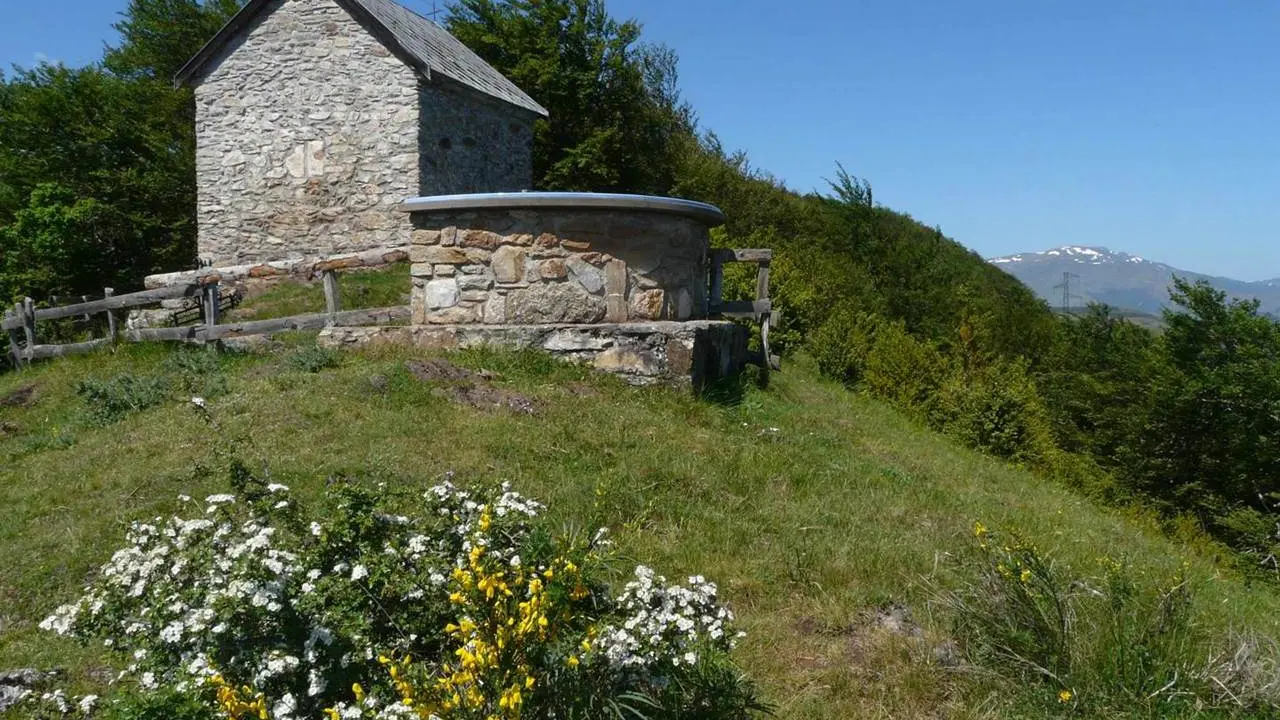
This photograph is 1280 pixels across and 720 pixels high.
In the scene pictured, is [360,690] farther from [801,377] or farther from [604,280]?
[801,377]

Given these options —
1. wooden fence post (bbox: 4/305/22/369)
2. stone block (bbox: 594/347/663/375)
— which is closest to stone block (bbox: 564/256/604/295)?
stone block (bbox: 594/347/663/375)

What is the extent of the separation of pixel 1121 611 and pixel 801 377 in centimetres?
822

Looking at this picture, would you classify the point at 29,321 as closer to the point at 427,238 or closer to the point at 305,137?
the point at 305,137

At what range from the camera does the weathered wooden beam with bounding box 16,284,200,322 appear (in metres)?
10.2

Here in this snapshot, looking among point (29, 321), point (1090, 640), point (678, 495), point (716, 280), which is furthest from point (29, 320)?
point (1090, 640)

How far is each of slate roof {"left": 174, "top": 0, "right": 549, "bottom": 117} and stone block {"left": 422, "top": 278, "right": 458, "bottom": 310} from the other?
277 inches

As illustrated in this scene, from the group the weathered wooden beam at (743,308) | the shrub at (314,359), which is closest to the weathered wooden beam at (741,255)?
the weathered wooden beam at (743,308)

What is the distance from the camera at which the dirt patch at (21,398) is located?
948 centimetres

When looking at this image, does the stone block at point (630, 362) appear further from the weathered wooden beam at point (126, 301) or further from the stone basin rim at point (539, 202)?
the weathered wooden beam at point (126, 301)

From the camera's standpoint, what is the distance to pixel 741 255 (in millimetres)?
10141

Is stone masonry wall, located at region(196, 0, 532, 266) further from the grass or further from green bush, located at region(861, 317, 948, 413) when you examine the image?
green bush, located at region(861, 317, 948, 413)

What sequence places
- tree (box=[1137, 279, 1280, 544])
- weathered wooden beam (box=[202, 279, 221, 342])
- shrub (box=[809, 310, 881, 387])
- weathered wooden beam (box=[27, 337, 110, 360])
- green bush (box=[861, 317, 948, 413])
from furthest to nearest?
tree (box=[1137, 279, 1280, 544])
shrub (box=[809, 310, 881, 387])
green bush (box=[861, 317, 948, 413])
weathered wooden beam (box=[27, 337, 110, 360])
weathered wooden beam (box=[202, 279, 221, 342])

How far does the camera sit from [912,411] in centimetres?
1262

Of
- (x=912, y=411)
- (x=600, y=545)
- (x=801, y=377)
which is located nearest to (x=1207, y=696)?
(x=600, y=545)
